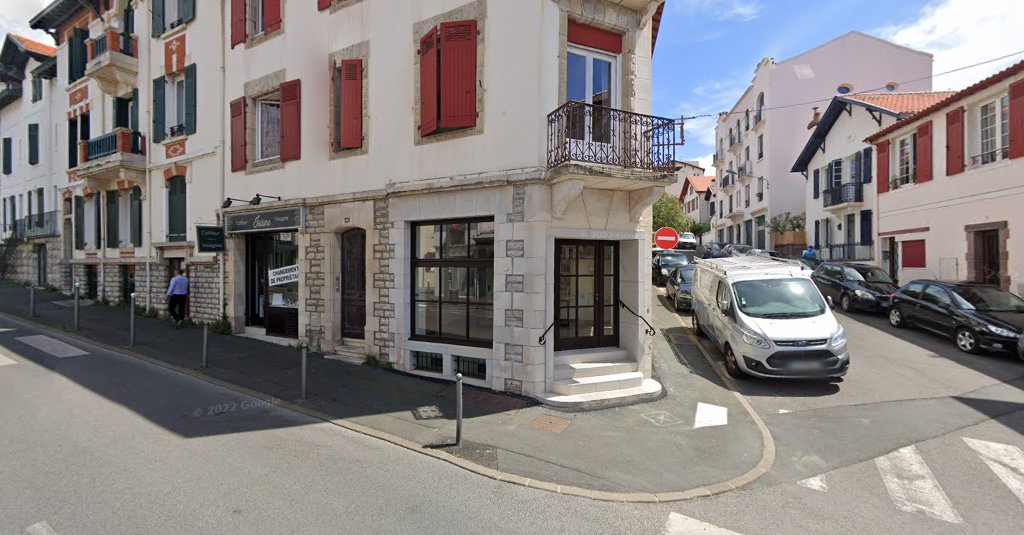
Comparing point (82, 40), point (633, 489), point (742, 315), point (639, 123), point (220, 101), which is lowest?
point (633, 489)

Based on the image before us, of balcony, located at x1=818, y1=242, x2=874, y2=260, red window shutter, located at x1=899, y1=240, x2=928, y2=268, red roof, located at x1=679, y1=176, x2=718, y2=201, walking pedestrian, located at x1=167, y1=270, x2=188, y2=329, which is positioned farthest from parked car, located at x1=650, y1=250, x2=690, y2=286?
red roof, located at x1=679, y1=176, x2=718, y2=201

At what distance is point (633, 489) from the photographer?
4660mm

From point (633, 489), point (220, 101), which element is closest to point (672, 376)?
point (633, 489)

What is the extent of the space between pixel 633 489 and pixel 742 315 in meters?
5.12

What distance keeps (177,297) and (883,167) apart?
1030 inches

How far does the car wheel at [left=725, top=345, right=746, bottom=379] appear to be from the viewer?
8516 mm

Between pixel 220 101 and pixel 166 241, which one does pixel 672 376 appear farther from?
pixel 166 241

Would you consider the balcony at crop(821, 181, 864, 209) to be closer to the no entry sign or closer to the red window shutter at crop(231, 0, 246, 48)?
the no entry sign

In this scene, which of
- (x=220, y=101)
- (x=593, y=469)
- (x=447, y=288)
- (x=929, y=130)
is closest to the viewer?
(x=593, y=469)

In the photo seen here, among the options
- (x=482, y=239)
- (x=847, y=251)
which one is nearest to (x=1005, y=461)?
(x=482, y=239)

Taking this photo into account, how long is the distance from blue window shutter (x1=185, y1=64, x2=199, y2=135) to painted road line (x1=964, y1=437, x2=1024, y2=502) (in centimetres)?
1739

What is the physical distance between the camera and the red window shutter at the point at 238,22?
1169cm

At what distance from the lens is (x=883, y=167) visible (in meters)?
19.2

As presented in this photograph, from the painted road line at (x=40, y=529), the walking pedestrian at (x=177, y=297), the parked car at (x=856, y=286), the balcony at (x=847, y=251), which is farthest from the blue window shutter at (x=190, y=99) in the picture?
the balcony at (x=847, y=251)
